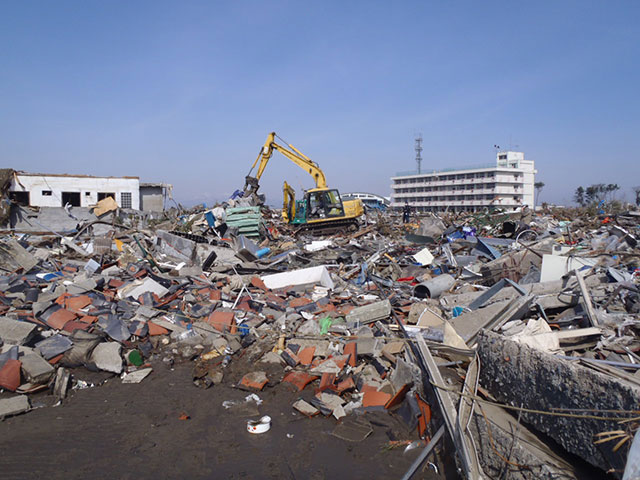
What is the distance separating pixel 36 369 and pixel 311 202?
11664 mm

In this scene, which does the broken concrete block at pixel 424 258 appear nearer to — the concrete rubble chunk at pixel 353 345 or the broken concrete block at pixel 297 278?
the concrete rubble chunk at pixel 353 345

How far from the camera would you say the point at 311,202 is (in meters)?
15.6

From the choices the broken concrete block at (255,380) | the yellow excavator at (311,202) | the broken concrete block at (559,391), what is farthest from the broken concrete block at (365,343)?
the yellow excavator at (311,202)

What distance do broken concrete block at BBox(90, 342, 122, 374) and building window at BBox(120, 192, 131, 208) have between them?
2004 cm

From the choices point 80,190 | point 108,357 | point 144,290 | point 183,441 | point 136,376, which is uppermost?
point 80,190

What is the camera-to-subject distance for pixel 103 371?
5.22 m

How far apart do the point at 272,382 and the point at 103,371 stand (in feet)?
7.48

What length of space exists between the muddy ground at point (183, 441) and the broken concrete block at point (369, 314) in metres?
1.51

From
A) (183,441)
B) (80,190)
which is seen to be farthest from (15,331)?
(80,190)

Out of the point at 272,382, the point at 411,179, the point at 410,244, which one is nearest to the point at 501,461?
the point at 272,382

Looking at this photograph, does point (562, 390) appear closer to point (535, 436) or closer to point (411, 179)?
point (535, 436)

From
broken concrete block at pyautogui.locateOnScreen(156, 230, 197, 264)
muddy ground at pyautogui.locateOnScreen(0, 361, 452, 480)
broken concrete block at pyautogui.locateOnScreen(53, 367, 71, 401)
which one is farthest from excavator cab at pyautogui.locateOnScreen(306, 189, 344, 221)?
broken concrete block at pyautogui.locateOnScreen(53, 367, 71, 401)

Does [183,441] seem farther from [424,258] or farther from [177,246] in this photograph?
[177,246]

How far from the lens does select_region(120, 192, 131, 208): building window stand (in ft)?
76.1
